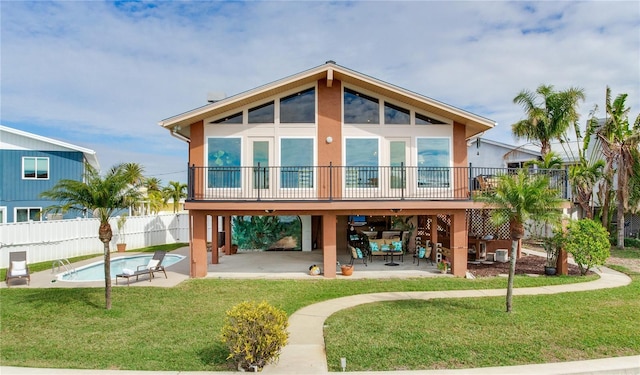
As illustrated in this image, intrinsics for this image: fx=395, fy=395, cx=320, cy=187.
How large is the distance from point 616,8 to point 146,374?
17.4 meters

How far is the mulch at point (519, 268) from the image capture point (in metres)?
14.1

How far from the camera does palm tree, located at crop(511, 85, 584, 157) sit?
2189 centimetres

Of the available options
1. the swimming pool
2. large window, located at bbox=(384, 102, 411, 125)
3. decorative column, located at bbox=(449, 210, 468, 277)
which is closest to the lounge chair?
the swimming pool

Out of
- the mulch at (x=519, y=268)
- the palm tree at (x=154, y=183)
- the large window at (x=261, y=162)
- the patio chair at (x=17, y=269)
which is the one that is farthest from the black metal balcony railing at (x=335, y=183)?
the palm tree at (x=154, y=183)

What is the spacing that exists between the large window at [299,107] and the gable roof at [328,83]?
0.40 metres

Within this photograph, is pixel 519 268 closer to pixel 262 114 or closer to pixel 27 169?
pixel 262 114

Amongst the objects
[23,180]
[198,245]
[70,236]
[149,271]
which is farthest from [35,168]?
[198,245]

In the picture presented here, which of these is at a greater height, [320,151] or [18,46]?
[18,46]

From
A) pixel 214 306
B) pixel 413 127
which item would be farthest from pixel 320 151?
pixel 214 306

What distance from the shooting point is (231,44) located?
57.6ft

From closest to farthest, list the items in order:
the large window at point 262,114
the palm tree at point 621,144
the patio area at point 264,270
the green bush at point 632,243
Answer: the patio area at point 264,270 → the large window at point 262,114 → the palm tree at point 621,144 → the green bush at point 632,243

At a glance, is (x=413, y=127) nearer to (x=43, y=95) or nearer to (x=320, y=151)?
(x=320, y=151)

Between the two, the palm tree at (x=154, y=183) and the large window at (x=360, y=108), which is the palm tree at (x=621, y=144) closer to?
the large window at (x=360, y=108)

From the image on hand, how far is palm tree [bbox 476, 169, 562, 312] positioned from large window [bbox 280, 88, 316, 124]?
737 cm
